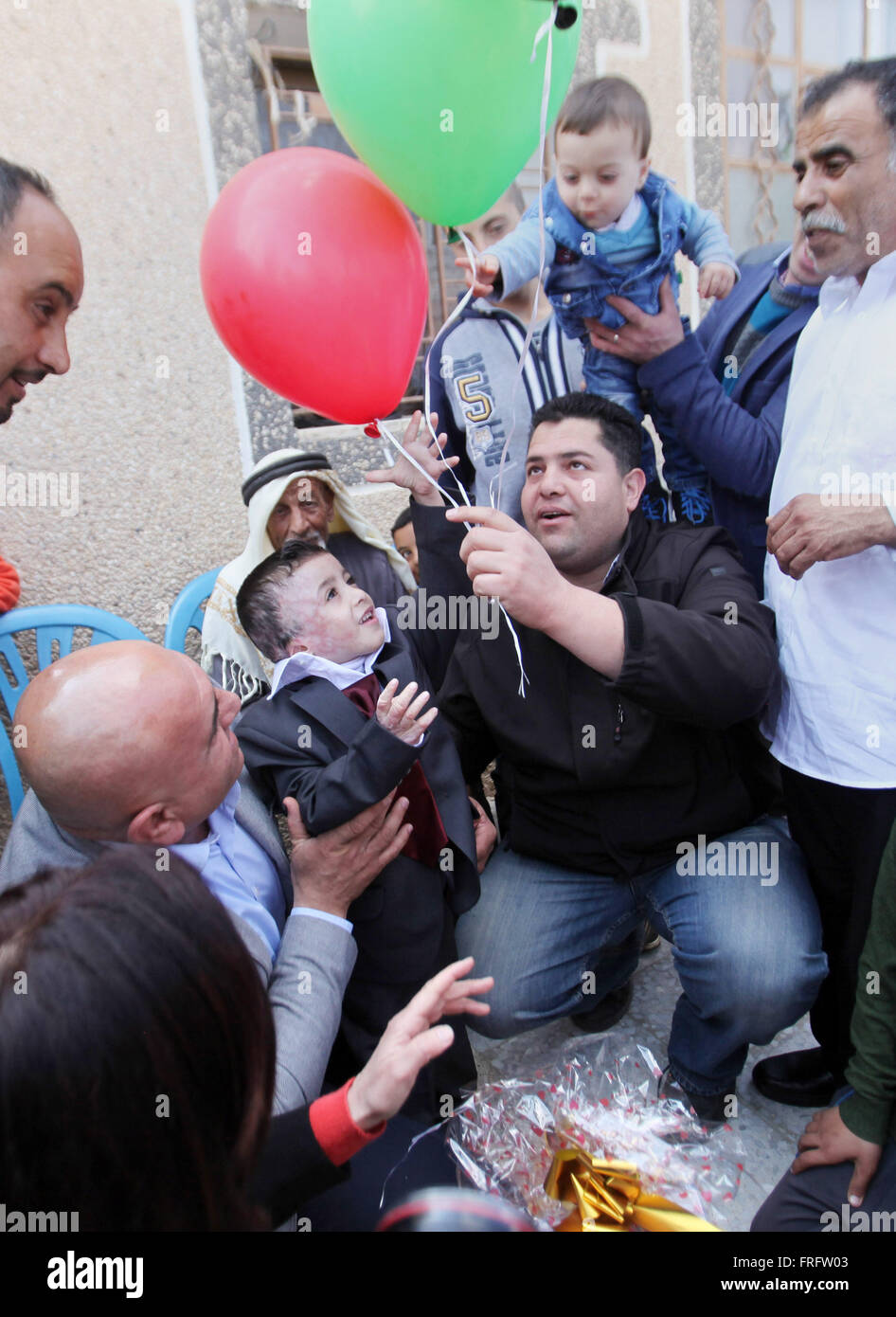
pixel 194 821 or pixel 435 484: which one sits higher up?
pixel 435 484

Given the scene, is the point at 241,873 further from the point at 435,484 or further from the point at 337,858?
the point at 435,484

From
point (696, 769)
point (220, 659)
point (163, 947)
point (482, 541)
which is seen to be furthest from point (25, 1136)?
point (220, 659)

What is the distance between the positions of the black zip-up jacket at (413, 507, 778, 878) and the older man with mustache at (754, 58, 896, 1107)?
12cm

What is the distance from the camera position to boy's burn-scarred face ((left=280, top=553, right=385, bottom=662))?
5.82 ft

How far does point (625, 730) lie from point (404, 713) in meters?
0.59

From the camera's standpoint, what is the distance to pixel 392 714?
147 cm

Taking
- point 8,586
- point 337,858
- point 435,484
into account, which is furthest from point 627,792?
point 8,586

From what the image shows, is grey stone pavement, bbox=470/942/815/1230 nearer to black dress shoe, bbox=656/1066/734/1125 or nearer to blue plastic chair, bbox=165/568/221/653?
black dress shoe, bbox=656/1066/734/1125

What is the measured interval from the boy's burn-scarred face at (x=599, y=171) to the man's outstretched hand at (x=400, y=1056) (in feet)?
6.05

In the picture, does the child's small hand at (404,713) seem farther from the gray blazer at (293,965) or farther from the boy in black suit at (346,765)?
the gray blazer at (293,965)

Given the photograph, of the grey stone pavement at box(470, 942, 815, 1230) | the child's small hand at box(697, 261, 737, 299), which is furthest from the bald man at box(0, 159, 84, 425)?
the grey stone pavement at box(470, 942, 815, 1230)

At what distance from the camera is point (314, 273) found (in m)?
1.47

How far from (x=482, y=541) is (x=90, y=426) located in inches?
84.6
